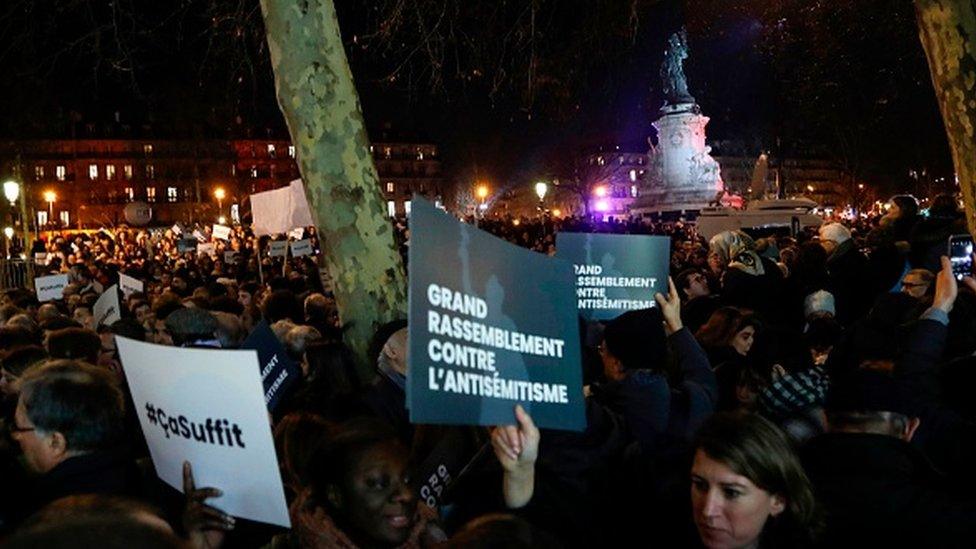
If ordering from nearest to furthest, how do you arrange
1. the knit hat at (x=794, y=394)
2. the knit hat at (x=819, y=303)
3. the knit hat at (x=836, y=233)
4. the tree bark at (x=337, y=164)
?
the knit hat at (x=794, y=394)
the tree bark at (x=337, y=164)
the knit hat at (x=819, y=303)
the knit hat at (x=836, y=233)

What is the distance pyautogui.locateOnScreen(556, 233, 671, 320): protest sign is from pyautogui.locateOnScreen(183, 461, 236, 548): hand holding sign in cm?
325

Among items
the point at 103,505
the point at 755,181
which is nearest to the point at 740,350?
the point at 103,505

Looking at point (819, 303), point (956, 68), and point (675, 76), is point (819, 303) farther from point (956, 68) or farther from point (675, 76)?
point (675, 76)

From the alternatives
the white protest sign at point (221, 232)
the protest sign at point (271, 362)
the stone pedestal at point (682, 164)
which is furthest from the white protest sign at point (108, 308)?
the stone pedestal at point (682, 164)

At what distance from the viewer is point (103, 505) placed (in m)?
1.73

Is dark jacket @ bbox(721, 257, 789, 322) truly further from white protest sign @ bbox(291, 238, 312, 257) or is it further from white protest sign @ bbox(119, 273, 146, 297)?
white protest sign @ bbox(291, 238, 312, 257)

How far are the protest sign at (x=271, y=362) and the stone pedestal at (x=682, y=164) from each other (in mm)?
36273

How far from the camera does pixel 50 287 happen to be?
13289 millimetres

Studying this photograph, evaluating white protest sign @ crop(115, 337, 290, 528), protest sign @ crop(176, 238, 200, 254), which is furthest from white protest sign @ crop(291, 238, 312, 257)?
white protest sign @ crop(115, 337, 290, 528)

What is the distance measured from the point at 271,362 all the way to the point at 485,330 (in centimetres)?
257

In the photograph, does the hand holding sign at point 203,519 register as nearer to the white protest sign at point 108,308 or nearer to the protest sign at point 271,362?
the protest sign at point 271,362

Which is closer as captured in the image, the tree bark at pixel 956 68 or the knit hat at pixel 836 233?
the tree bark at pixel 956 68

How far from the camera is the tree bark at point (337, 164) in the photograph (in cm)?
648

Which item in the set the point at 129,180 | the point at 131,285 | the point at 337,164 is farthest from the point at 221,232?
the point at 129,180
